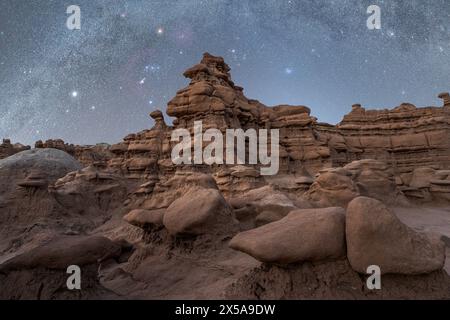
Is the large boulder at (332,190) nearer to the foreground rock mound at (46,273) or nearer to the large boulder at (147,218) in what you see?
the large boulder at (147,218)

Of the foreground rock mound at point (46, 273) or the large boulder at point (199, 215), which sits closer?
the foreground rock mound at point (46, 273)

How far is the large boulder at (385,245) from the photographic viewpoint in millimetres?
2869

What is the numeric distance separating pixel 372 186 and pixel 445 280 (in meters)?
10.8

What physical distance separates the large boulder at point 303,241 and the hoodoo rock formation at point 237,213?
0.06 ft

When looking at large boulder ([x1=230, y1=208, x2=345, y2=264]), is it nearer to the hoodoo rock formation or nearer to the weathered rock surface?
the hoodoo rock formation

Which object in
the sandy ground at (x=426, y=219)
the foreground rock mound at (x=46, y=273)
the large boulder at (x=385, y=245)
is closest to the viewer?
the large boulder at (x=385, y=245)

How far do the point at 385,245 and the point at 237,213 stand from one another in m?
4.02

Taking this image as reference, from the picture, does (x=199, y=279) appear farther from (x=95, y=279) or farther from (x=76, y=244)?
(x=76, y=244)

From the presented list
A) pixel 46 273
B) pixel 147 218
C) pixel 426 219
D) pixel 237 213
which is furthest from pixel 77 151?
pixel 426 219

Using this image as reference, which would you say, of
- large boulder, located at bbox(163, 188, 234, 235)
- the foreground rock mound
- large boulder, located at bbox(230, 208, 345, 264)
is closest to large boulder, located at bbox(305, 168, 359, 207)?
large boulder, located at bbox(163, 188, 234, 235)

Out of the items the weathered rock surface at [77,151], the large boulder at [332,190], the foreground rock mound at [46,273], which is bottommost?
the foreground rock mound at [46,273]

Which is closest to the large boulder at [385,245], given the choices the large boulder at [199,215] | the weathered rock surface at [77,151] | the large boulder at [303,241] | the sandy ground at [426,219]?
the large boulder at [303,241]
